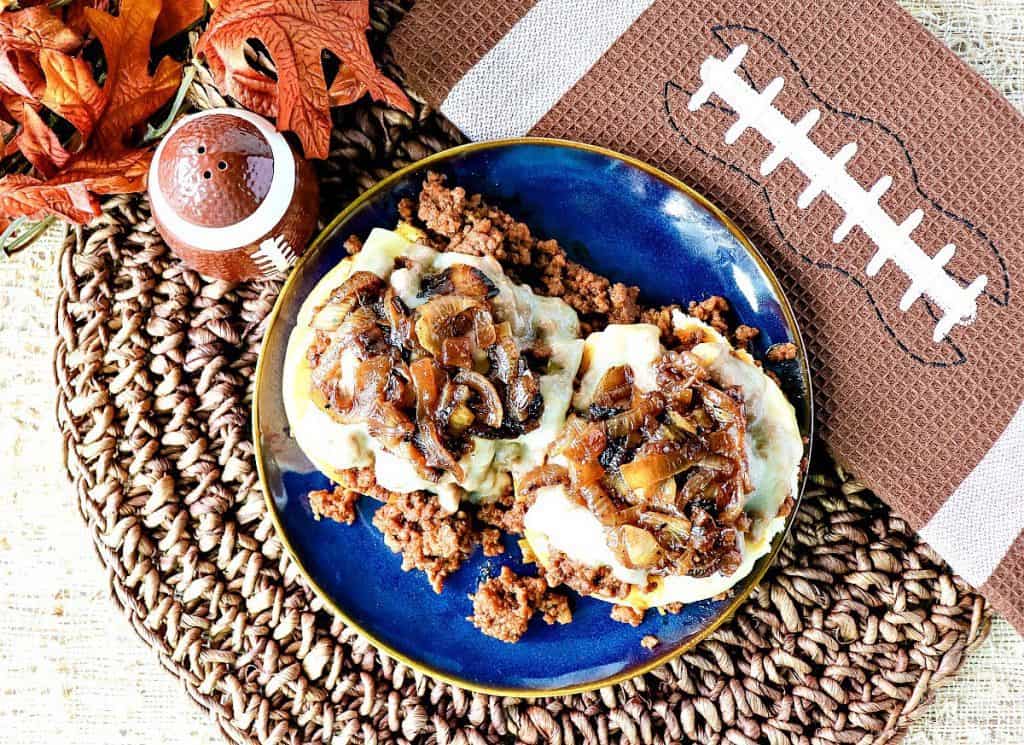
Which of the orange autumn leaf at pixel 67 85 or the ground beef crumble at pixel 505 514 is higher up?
the orange autumn leaf at pixel 67 85

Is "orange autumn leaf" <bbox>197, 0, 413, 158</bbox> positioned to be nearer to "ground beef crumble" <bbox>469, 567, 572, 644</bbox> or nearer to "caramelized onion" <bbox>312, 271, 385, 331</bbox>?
"caramelized onion" <bbox>312, 271, 385, 331</bbox>

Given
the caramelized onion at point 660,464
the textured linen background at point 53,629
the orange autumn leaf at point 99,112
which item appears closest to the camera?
the caramelized onion at point 660,464

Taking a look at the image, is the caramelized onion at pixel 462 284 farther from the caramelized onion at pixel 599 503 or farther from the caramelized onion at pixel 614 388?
the caramelized onion at pixel 599 503

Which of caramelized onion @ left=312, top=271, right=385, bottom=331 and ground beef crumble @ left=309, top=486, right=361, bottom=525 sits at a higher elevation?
caramelized onion @ left=312, top=271, right=385, bottom=331

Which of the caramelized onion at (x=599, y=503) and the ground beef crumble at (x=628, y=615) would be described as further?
the ground beef crumble at (x=628, y=615)

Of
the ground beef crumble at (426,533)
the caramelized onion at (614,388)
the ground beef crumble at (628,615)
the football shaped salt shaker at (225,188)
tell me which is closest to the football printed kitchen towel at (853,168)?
the football shaped salt shaker at (225,188)

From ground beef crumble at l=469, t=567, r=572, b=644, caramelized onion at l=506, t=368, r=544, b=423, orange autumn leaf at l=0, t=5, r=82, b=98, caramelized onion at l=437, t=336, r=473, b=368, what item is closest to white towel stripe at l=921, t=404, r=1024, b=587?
ground beef crumble at l=469, t=567, r=572, b=644

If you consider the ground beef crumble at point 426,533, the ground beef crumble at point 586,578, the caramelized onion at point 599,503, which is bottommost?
the ground beef crumble at point 426,533
